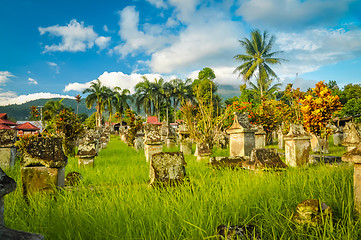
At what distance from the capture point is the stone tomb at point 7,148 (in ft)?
21.0

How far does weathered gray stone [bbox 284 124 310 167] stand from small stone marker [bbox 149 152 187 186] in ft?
12.6

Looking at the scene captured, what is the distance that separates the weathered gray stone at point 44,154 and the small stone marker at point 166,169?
4.95ft

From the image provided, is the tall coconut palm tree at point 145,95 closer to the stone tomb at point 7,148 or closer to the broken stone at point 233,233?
the stone tomb at point 7,148

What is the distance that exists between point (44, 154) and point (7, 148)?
4312 millimetres

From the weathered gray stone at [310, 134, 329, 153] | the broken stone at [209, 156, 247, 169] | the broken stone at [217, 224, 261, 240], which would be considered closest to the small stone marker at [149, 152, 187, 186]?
the broken stone at [217, 224, 261, 240]

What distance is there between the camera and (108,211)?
252 cm

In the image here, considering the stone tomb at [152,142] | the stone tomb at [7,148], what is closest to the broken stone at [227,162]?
the stone tomb at [152,142]

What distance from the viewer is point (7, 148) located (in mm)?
6480

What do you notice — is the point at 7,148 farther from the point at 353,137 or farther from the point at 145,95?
the point at 145,95

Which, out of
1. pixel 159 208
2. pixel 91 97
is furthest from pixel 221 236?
pixel 91 97

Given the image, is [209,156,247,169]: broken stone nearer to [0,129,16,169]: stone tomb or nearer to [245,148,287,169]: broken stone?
[245,148,287,169]: broken stone

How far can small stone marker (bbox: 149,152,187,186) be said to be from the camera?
3.55 metres

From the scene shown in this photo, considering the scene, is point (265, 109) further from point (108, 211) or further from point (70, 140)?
point (108, 211)

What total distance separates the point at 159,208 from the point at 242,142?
15.9 feet
